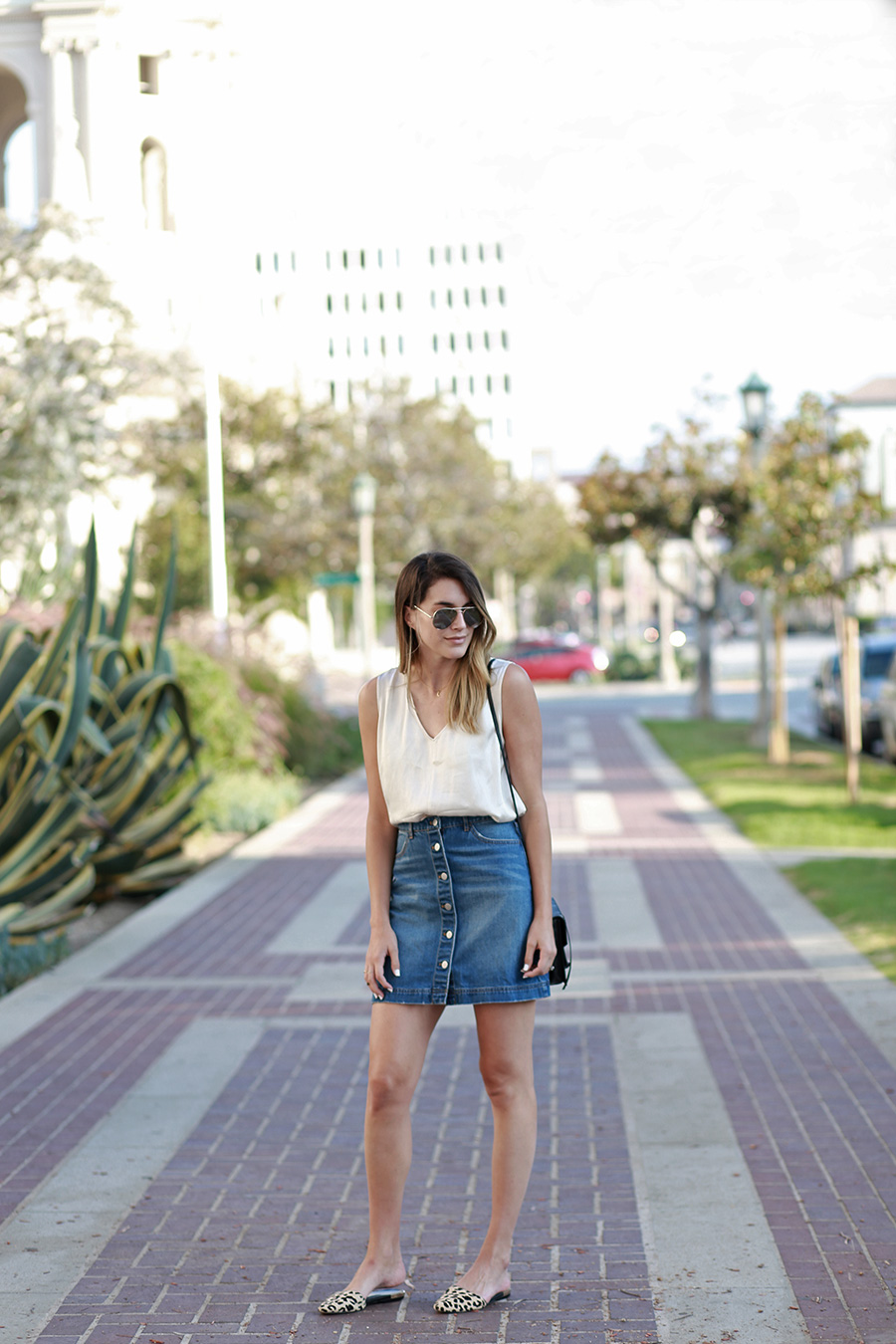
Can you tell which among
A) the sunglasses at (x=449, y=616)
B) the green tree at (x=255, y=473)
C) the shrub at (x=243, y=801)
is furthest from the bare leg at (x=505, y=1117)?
the green tree at (x=255, y=473)

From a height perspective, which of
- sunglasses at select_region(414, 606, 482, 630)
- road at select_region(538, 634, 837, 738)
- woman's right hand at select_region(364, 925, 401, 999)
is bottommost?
road at select_region(538, 634, 837, 738)

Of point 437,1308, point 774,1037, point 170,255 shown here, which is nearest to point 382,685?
point 437,1308

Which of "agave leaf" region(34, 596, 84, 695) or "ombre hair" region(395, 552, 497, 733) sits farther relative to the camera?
"agave leaf" region(34, 596, 84, 695)

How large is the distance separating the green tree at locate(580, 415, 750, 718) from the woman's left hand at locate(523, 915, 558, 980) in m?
22.7

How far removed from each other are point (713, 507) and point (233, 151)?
10.2 metres

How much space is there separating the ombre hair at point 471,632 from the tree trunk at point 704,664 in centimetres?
2443

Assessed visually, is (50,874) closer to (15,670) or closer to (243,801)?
(15,670)

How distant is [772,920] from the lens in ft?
31.0

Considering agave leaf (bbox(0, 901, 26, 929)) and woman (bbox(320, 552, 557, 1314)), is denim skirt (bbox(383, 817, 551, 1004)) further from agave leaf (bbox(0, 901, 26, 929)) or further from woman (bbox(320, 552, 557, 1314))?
agave leaf (bbox(0, 901, 26, 929))

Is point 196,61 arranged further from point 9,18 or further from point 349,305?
point 349,305

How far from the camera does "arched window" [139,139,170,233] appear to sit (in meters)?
29.3

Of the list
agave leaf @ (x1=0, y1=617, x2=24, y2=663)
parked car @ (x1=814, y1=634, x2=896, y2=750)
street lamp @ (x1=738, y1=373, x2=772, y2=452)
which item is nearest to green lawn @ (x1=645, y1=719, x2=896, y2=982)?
parked car @ (x1=814, y1=634, x2=896, y2=750)

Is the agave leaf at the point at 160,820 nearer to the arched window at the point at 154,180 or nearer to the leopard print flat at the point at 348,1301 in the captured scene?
the leopard print flat at the point at 348,1301

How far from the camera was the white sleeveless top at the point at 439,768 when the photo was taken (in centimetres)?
393
